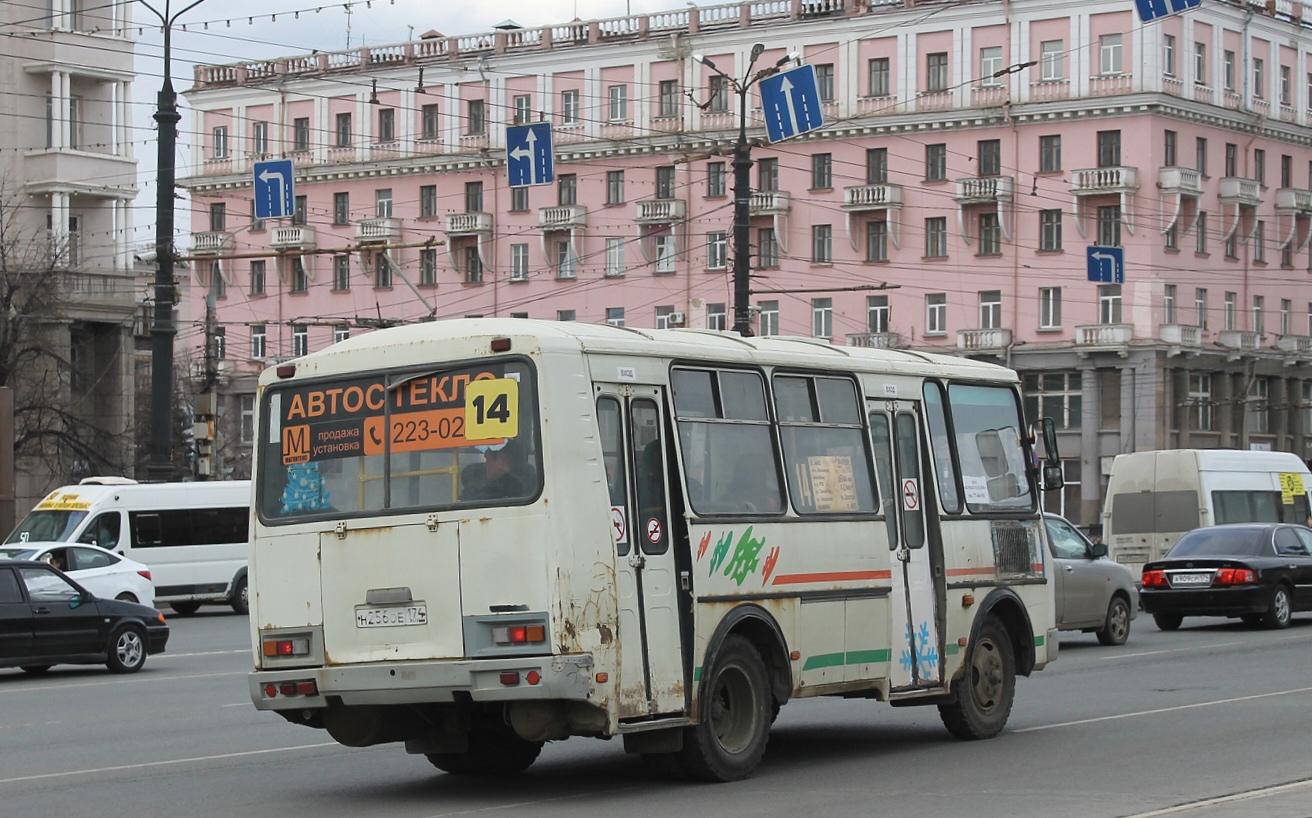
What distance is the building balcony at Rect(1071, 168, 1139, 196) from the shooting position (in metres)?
67.6

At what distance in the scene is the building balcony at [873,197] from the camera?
7175cm

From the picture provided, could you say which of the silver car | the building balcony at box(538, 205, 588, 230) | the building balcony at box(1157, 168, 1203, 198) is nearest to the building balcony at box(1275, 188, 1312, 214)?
the building balcony at box(1157, 168, 1203, 198)

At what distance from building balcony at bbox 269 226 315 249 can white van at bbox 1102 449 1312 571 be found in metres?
50.6

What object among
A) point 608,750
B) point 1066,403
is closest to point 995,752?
point 608,750

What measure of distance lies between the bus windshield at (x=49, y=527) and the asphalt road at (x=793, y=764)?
15580 millimetres

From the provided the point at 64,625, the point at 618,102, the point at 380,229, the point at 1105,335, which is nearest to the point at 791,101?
the point at 64,625

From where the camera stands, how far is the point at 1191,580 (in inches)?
1088

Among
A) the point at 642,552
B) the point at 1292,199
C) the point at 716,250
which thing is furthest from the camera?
the point at 716,250

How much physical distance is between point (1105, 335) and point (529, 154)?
34.5m

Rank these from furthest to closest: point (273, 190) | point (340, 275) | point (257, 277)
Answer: point (257, 277)
point (340, 275)
point (273, 190)

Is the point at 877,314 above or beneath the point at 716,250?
beneath

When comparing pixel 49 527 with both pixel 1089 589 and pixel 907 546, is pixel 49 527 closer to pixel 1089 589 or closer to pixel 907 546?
pixel 1089 589

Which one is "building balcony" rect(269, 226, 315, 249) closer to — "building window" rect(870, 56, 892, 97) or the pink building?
the pink building

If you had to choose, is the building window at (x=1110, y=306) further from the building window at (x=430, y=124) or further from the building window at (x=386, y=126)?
the building window at (x=386, y=126)
